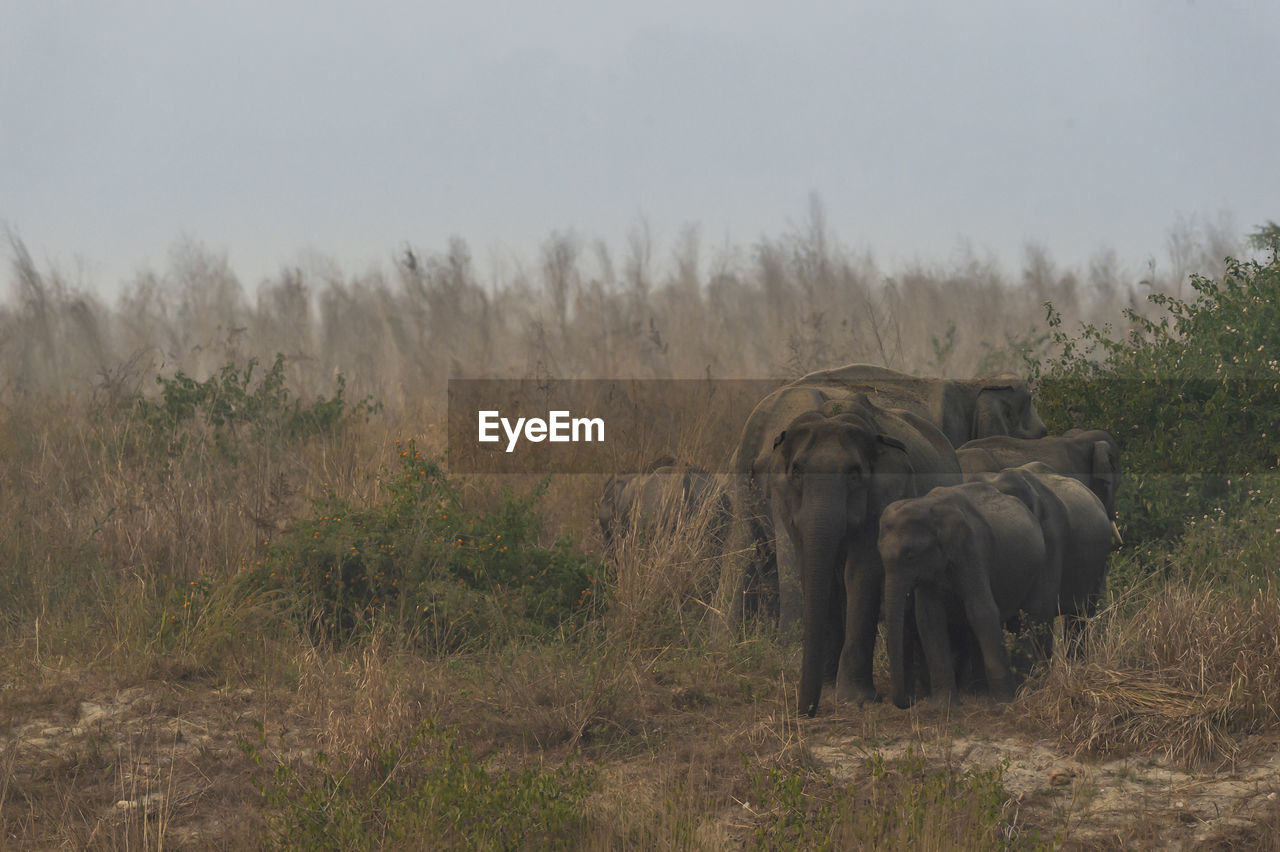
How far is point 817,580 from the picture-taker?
6.42 meters

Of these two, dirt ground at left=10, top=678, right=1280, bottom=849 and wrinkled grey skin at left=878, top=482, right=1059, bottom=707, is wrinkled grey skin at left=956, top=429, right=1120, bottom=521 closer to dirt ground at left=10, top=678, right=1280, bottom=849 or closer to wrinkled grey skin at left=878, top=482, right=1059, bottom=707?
wrinkled grey skin at left=878, top=482, right=1059, bottom=707

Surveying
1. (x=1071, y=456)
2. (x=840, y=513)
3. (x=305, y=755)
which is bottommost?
(x=305, y=755)

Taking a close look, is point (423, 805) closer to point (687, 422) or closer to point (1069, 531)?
point (1069, 531)

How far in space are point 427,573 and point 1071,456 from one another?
428cm

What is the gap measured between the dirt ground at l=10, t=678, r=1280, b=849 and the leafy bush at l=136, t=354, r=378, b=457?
5582mm

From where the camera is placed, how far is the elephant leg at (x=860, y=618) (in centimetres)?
664

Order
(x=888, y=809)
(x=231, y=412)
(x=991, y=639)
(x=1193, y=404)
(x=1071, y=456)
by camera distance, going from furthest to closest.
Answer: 1. (x=231, y=412)
2. (x=1193, y=404)
3. (x=1071, y=456)
4. (x=991, y=639)
5. (x=888, y=809)

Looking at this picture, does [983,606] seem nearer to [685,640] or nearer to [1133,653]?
[1133,653]

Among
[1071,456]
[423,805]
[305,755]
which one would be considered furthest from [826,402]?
[305,755]

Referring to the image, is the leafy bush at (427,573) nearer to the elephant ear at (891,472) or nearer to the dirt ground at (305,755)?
the dirt ground at (305,755)

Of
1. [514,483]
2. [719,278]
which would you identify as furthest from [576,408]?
[719,278]

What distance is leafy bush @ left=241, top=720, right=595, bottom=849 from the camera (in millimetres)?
5125

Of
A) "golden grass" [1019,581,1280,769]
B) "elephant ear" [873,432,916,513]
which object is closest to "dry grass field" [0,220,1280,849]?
"golden grass" [1019,581,1280,769]

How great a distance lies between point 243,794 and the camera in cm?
599
